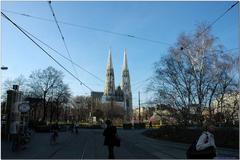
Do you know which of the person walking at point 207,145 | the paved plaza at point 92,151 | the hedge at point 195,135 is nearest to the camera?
the person walking at point 207,145

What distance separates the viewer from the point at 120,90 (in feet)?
429

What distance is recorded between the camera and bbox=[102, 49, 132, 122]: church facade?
12088 centimetres

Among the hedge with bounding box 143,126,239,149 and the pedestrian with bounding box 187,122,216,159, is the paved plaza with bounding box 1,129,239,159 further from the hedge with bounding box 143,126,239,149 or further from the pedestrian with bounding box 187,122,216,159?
the hedge with bounding box 143,126,239,149

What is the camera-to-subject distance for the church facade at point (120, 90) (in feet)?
397

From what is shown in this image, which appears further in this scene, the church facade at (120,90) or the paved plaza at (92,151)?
the church facade at (120,90)

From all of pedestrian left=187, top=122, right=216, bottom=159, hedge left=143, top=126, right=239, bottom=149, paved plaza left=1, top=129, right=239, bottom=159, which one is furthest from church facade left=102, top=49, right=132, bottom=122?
pedestrian left=187, top=122, right=216, bottom=159

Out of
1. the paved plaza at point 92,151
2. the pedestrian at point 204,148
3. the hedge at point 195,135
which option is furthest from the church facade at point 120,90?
the pedestrian at point 204,148

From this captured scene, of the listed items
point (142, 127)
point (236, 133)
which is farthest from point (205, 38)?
point (142, 127)

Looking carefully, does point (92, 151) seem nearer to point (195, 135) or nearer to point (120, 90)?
point (195, 135)

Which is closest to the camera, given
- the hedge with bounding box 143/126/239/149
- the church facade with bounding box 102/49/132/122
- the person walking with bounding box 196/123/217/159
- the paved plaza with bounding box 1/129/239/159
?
the person walking with bounding box 196/123/217/159

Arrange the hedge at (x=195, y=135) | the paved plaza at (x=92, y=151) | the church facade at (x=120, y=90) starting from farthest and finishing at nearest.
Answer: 1. the church facade at (x=120, y=90)
2. the hedge at (x=195, y=135)
3. the paved plaza at (x=92, y=151)

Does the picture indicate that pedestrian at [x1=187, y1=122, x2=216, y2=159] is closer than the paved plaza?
Yes

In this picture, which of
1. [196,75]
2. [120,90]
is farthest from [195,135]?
[120,90]

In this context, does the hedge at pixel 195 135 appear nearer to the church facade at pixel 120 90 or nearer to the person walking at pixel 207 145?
the person walking at pixel 207 145
